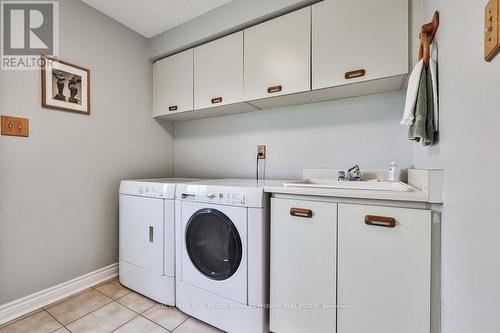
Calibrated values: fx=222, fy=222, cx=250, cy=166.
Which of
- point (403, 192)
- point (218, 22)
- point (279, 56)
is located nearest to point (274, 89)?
point (279, 56)

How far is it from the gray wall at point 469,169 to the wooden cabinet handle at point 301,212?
54cm

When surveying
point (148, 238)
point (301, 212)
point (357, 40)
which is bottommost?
point (148, 238)

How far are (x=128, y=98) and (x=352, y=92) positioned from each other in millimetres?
1987

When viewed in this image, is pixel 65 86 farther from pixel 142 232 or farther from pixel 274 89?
pixel 274 89

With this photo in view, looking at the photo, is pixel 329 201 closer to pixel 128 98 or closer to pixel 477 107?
pixel 477 107

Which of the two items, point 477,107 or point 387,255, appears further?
point 387,255

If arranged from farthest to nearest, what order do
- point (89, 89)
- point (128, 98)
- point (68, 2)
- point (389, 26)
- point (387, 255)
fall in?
point (128, 98) → point (89, 89) → point (68, 2) → point (389, 26) → point (387, 255)

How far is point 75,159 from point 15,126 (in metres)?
0.40

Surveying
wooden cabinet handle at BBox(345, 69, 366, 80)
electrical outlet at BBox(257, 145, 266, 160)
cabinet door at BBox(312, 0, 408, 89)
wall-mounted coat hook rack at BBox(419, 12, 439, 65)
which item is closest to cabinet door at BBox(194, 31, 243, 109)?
electrical outlet at BBox(257, 145, 266, 160)

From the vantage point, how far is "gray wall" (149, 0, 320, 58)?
1.60m

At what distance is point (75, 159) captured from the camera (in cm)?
178

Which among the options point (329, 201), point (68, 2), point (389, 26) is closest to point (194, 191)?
point (329, 201)

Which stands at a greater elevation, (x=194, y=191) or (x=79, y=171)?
(x=79, y=171)

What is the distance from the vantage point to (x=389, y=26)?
1.27m
